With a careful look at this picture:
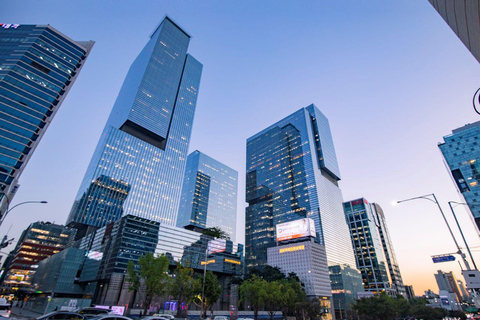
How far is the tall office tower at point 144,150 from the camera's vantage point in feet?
→ 407

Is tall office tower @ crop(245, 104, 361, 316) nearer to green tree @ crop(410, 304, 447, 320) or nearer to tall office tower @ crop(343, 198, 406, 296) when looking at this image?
tall office tower @ crop(343, 198, 406, 296)

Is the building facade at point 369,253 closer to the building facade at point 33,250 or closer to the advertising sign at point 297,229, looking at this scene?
the advertising sign at point 297,229

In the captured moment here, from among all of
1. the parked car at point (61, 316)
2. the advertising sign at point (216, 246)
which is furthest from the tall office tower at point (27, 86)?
the parked car at point (61, 316)

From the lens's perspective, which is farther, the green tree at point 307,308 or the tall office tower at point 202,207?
the tall office tower at point 202,207

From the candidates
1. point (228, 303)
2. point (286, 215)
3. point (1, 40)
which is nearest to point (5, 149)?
point (1, 40)

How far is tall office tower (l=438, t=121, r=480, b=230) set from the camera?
104 metres

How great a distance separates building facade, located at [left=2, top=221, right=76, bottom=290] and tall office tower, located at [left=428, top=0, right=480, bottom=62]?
174m

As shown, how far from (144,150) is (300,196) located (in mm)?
109397

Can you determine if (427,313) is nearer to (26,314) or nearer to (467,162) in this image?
(467,162)

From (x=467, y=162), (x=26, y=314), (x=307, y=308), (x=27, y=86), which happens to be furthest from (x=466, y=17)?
(x=467, y=162)

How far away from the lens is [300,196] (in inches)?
6412

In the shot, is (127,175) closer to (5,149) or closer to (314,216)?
(5,149)

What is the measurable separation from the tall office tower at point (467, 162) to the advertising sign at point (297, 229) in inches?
2780

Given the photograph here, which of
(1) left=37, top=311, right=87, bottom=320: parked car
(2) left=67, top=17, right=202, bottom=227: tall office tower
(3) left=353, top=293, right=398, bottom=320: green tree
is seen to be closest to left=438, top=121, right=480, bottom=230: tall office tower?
(3) left=353, top=293, right=398, bottom=320: green tree
